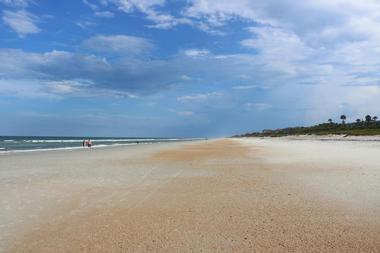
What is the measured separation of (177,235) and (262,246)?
58.7 inches

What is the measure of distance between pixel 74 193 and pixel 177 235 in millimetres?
5535

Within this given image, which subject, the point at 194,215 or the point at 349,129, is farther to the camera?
the point at 349,129

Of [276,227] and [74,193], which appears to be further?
[74,193]

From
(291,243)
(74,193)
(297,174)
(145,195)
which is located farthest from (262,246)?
(297,174)

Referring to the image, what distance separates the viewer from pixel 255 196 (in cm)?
1038

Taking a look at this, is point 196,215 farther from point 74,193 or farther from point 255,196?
point 74,193

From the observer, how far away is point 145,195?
10898 mm

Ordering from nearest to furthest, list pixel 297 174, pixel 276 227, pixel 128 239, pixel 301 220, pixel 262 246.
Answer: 1. pixel 262 246
2. pixel 128 239
3. pixel 276 227
4. pixel 301 220
5. pixel 297 174

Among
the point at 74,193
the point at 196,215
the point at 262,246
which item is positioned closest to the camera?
the point at 262,246

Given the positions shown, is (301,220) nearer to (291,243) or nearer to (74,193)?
(291,243)

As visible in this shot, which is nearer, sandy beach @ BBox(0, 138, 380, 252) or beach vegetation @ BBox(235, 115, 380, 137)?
sandy beach @ BBox(0, 138, 380, 252)

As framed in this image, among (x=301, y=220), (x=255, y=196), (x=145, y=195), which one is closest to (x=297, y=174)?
(x=255, y=196)

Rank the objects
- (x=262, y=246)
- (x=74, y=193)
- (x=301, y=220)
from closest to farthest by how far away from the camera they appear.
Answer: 1. (x=262, y=246)
2. (x=301, y=220)
3. (x=74, y=193)

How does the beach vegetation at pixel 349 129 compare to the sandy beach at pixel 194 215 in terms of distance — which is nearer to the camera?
the sandy beach at pixel 194 215
